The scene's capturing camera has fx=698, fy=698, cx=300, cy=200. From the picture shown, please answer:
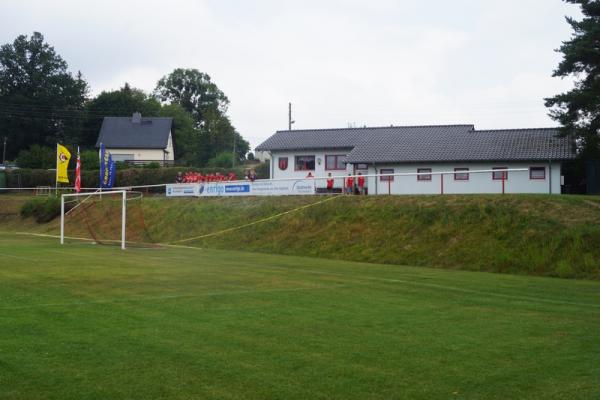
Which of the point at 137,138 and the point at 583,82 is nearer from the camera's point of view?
the point at 583,82

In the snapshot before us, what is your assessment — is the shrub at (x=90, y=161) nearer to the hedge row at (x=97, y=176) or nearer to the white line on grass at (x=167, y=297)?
the hedge row at (x=97, y=176)

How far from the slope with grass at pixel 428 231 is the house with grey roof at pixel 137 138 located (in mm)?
46583

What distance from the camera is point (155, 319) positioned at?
10.5 m

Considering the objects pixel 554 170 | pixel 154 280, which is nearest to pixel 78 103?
pixel 554 170

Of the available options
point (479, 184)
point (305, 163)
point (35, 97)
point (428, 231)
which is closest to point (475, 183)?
point (479, 184)

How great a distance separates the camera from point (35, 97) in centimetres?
8812

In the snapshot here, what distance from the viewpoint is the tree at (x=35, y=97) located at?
87188mm

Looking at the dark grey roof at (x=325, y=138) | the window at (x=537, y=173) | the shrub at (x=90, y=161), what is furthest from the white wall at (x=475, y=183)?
the shrub at (x=90, y=161)

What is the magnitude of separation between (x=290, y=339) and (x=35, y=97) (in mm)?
86932

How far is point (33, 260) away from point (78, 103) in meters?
77.0

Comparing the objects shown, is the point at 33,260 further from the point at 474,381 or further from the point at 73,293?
the point at 474,381

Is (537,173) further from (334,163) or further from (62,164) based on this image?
(62,164)

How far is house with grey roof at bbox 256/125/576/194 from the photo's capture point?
39312 mm

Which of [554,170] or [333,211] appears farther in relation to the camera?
[554,170]
